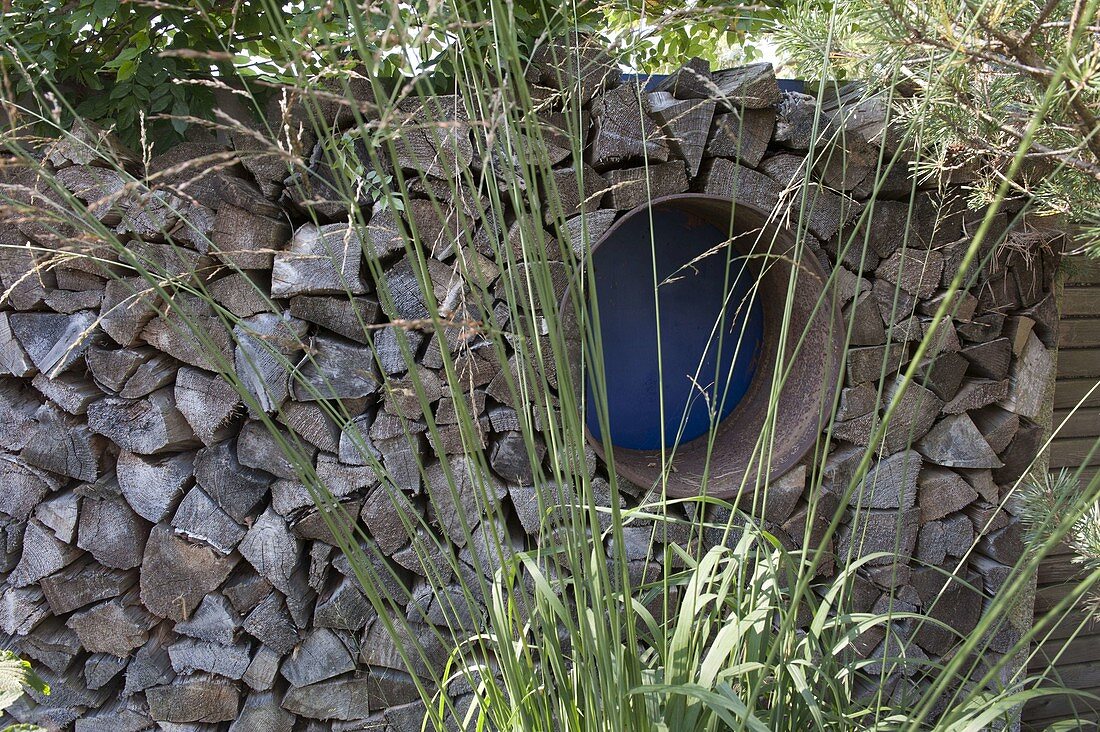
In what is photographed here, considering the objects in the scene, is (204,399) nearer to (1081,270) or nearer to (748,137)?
(748,137)

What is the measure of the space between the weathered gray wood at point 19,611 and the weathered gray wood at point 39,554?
3 cm

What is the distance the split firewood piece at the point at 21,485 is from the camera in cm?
184

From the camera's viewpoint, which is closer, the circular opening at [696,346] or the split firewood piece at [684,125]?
the split firewood piece at [684,125]

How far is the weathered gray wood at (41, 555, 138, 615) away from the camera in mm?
1844

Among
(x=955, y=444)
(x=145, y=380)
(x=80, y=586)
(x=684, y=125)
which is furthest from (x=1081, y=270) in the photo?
(x=80, y=586)

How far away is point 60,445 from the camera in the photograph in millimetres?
1812

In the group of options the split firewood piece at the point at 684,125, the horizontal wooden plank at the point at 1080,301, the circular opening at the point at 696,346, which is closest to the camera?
the split firewood piece at the point at 684,125

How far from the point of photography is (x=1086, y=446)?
98.7 inches

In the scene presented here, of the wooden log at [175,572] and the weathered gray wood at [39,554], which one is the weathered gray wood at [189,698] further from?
the weathered gray wood at [39,554]

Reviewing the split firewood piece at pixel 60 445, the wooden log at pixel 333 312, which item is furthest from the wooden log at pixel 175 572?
the wooden log at pixel 333 312

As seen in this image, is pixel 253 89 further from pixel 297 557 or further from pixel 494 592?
pixel 494 592

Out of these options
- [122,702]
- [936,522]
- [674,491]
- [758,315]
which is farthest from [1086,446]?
[122,702]

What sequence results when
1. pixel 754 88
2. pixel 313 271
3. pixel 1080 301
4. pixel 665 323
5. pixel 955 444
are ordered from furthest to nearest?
pixel 1080 301
pixel 665 323
pixel 955 444
pixel 754 88
pixel 313 271

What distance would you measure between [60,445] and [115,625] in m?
0.44
